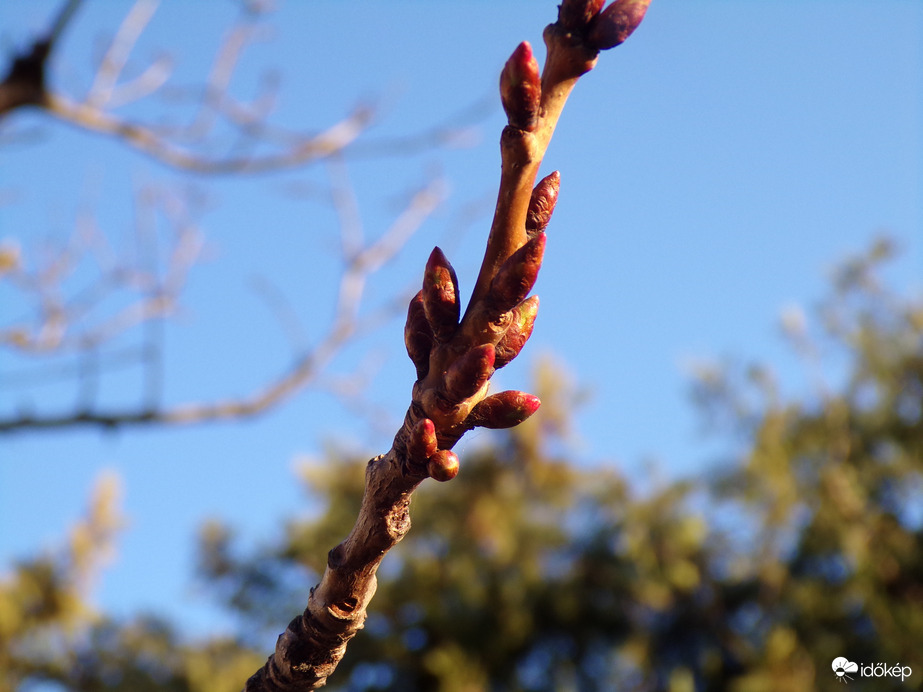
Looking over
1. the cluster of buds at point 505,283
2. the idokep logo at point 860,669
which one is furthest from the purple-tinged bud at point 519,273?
the idokep logo at point 860,669

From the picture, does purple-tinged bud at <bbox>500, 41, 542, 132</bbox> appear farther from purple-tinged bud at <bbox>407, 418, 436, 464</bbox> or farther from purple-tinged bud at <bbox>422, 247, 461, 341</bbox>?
purple-tinged bud at <bbox>407, 418, 436, 464</bbox>

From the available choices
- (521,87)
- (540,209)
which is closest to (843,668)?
(540,209)

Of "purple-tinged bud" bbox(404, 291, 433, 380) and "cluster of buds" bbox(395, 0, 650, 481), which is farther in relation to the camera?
"purple-tinged bud" bbox(404, 291, 433, 380)

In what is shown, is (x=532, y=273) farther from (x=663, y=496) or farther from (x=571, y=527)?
(x=571, y=527)

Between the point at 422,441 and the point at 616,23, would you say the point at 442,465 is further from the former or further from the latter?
the point at 616,23

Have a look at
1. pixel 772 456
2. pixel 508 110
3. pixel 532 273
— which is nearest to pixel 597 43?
pixel 508 110

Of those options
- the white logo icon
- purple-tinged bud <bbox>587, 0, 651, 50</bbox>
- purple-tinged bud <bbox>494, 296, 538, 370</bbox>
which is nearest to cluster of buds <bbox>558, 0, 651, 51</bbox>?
purple-tinged bud <bbox>587, 0, 651, 50</bbox>
